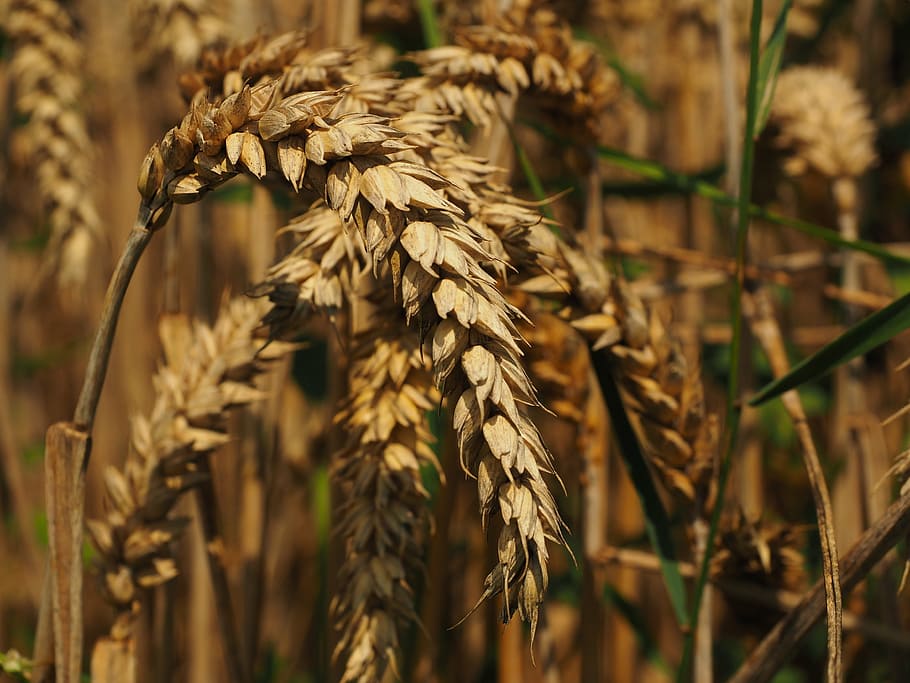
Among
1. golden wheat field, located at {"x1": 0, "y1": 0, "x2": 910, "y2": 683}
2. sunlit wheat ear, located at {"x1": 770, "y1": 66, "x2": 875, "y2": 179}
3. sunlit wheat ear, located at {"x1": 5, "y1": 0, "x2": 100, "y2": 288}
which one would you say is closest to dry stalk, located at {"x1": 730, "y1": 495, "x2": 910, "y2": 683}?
golden wheat field, located at {"x1": 0, "y1": 0, "x2": 910, "y2": 683}

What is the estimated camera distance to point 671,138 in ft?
6.68

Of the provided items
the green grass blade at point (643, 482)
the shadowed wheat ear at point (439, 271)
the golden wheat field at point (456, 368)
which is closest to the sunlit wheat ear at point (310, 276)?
the golden wheat field at point (456, 368)

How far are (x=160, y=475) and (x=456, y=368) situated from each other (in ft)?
1.22

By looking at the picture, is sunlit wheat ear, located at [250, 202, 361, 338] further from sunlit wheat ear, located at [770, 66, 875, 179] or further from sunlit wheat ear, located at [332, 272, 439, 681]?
sunlit wheat ear, located at [770, 66, 875, 179]

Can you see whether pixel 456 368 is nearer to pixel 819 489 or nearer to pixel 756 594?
pixel 819 489

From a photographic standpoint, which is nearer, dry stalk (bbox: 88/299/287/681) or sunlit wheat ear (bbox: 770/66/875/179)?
dry stalk (bbox: 88/299/287/681)

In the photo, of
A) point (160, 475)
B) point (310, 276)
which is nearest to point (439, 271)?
point (310, 276)

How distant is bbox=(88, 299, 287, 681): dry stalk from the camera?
74 cm

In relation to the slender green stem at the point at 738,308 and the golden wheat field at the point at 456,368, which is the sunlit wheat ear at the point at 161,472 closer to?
the golden wheat field at the point at 456,368

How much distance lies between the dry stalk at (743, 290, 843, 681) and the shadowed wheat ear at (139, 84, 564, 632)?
0.24 metres

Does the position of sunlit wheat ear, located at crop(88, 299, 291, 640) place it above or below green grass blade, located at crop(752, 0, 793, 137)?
below

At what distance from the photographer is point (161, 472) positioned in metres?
0.75

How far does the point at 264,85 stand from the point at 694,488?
0.53 meters

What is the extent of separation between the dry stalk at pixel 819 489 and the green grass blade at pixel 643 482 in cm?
14
